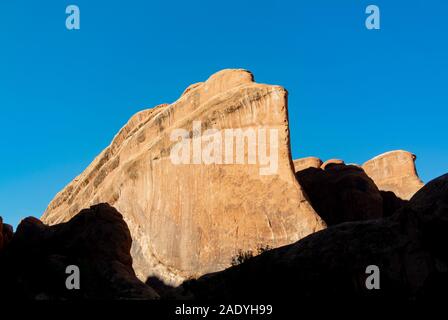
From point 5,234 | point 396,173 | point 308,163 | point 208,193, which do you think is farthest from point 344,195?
point 5,234

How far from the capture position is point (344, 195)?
41.4 meters

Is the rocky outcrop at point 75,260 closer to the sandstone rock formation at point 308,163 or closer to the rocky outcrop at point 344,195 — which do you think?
the rocky outcrop at point 344,195

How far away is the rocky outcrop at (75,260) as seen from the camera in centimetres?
1956

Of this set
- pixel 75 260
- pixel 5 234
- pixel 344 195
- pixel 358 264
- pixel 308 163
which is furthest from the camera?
pixel 308 163

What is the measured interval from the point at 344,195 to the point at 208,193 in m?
12.6

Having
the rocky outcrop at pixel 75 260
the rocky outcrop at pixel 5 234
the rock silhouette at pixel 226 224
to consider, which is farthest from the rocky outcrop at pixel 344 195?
the rocky outcrop at pixel 5 234

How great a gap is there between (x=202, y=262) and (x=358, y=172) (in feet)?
57.2

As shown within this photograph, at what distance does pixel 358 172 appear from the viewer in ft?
143

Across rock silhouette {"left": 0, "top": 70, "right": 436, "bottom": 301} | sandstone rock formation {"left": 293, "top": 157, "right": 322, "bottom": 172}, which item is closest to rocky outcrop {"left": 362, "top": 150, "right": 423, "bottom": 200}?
rock silhouette {"left": 0, "top": 70, "right": 436, "bottom": 301}

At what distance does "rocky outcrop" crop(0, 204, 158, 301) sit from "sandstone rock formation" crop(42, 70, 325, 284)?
37.5ft

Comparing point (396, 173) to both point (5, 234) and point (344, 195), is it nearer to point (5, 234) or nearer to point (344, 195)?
point (344, 195)

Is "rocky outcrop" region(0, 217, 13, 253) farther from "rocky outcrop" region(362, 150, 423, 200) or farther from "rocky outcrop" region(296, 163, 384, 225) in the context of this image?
"rocky outcrop" region(362, 150, 423, 200)

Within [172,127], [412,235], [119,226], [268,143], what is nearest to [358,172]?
[268,143]
